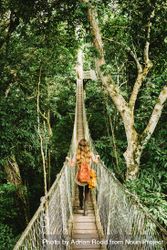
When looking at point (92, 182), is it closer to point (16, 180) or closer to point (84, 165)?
point (84, 165)

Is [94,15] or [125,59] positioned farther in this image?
[125,59]

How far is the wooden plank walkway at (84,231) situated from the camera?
3.71m

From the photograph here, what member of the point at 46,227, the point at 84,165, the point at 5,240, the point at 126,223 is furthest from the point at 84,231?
the point at 5,240

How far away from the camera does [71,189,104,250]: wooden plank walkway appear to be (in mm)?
3713

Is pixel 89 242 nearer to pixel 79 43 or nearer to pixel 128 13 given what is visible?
pixel 128 13

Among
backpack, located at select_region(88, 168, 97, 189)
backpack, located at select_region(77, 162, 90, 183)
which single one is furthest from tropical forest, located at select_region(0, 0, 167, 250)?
backpack, located at select_region(77, 162, 90, 183)

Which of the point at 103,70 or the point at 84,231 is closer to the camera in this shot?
the point at 84,231

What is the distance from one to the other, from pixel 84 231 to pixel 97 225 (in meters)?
0.16

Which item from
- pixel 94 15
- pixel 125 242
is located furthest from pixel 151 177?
pixel 125 242

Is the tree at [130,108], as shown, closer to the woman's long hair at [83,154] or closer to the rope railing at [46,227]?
the woman's long hair at [83,154]

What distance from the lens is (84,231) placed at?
4.05 meters

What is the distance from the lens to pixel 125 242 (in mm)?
2850

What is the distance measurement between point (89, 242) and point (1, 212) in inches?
176

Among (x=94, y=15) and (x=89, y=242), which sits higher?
(x=94, y=15)
